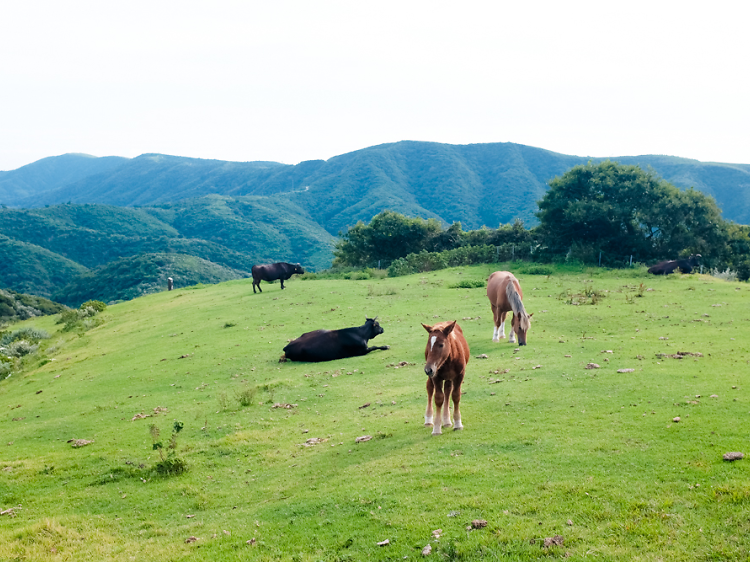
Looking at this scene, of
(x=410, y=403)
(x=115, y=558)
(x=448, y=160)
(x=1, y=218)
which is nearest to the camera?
(x=115, y=558)

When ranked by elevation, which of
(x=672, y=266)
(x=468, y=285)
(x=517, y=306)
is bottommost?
(x=468, y=285)

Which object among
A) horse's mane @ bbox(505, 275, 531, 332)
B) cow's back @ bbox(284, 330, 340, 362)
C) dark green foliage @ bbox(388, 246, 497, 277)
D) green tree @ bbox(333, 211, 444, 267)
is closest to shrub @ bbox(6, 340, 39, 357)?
cow's back @ bbox(284, 330, 340, 362)

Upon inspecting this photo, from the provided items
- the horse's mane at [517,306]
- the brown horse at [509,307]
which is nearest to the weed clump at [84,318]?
the brown horse at [509,307]

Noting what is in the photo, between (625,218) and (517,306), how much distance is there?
27.6 metres

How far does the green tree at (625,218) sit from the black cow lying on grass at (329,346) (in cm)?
2540

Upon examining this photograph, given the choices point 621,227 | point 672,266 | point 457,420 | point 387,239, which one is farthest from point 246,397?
point 387,239

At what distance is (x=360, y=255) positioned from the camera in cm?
4991

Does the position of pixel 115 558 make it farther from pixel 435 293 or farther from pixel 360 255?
pixel 360 255

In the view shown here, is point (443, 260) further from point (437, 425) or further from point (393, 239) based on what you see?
point (437, 425)

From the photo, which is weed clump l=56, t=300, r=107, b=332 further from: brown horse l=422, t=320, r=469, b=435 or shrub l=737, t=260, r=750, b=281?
shrub l=737, t=260, r=750, b=281

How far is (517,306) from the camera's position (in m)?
15.5

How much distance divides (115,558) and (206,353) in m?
12.3

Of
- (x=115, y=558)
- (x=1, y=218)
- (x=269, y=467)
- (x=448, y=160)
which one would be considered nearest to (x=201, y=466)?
(x=269, y=467)

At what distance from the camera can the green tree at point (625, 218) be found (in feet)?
121
